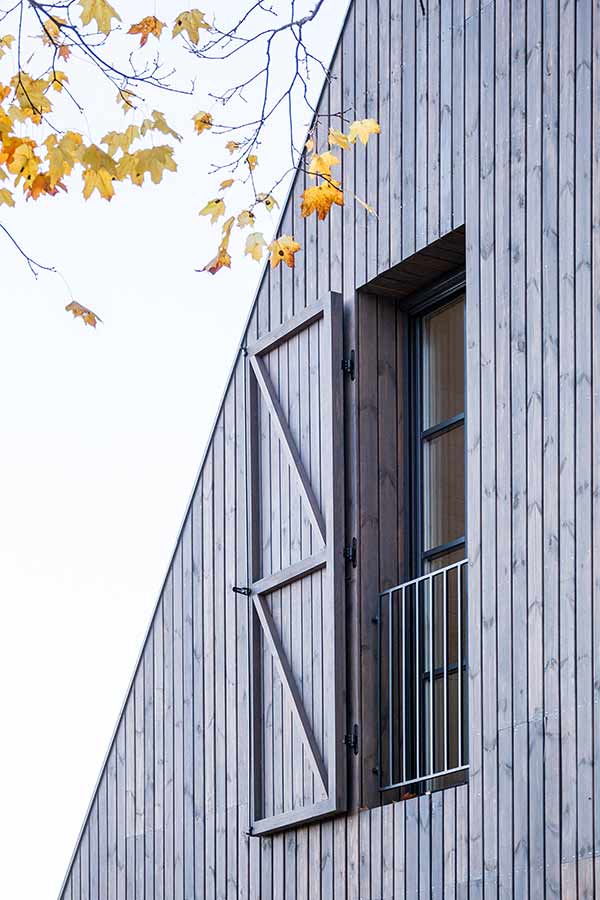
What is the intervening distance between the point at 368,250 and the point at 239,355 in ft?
4.57

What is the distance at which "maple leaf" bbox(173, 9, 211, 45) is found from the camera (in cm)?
590

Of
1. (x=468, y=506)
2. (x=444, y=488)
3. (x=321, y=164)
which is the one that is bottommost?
(x=468, y=506)

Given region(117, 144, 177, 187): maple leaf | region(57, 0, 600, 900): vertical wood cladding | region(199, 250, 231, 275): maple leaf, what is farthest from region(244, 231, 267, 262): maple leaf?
region(57, 0, 600, 900): vertical wood cladding

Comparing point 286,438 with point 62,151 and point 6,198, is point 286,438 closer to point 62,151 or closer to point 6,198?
point 6,198

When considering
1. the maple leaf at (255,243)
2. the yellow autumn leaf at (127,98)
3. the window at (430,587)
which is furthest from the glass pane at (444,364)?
the yellow autumn leaf at (127,98)

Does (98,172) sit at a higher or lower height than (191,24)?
lower

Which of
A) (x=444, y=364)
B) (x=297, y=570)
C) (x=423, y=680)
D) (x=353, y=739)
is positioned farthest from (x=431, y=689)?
(x=444, y=364)

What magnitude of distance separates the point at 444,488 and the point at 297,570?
0.87 meters

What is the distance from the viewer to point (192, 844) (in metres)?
9.97

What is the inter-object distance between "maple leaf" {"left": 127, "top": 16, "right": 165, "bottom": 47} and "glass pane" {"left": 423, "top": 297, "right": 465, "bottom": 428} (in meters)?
3.01

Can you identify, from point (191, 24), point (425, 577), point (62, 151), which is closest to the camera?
point (62, 151)

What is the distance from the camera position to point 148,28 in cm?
615

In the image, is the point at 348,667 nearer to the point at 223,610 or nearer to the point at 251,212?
the point at 223,610

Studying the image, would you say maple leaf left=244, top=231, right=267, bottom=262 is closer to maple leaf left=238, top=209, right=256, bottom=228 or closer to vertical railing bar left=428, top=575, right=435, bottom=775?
maple leaf left=238, top=209, right=256, bottom=228
